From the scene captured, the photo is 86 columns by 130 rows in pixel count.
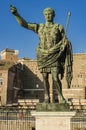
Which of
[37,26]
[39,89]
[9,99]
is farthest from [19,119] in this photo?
[39,89]

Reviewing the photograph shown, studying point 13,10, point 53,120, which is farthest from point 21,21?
point 53,120

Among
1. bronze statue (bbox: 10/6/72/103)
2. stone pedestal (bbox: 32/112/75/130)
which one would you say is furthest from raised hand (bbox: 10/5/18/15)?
stone pedestal (bbox: 32/112/75/130)

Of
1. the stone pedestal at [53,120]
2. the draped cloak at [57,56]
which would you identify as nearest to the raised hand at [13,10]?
the draped cloak at [57,56]

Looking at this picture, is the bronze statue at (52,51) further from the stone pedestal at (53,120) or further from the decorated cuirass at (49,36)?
the stone pedestal at (53,120)

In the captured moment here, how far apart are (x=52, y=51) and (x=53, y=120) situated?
1.53 m

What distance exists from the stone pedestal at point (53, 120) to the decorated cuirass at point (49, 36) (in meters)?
1.53

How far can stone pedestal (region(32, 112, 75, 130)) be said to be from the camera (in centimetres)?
866

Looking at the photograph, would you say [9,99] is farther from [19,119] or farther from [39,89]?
[19,119]

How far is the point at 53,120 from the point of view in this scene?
870 centimetres

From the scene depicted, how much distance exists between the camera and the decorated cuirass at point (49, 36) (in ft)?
29.9

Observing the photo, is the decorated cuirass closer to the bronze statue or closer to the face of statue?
the bronze statue

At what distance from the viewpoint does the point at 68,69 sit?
9.16 meters

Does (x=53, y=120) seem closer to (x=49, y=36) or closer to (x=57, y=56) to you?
(x=57, y=56)

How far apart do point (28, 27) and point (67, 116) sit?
2297 mm
